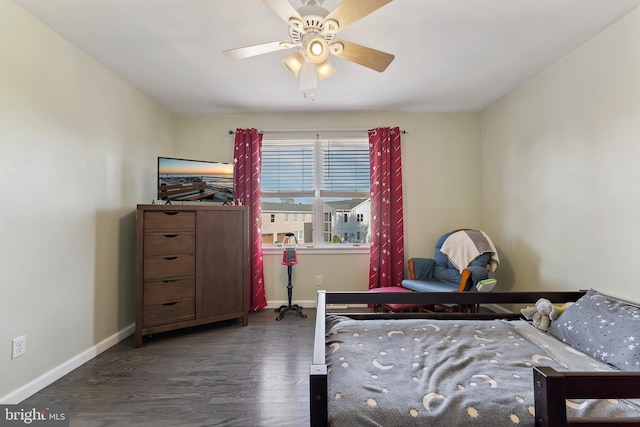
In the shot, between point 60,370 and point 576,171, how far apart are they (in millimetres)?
4228

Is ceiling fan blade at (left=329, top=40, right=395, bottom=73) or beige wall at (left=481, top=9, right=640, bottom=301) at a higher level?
ceiling fan blade at (left=329, top=40, right=395, bottom=73)

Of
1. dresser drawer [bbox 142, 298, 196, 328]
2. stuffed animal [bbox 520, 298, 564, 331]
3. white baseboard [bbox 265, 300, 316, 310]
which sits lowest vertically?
white baseboard [bbox 265, 300, 316, 310]

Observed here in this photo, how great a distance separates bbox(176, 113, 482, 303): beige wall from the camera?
11.9ft

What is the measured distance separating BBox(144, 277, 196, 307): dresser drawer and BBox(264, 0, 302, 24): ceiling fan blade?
2405mm

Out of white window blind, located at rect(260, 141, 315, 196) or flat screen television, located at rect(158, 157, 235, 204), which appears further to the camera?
white window blind, located at rect(260, 141, 315, 196)

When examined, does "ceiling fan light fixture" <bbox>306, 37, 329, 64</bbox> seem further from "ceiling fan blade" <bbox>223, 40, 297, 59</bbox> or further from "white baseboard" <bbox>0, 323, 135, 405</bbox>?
"white baseboard" <bbox>0, 323, 135, 405</bbox>

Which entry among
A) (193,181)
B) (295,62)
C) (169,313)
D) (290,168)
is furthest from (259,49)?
(169,313)

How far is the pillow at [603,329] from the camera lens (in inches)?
54.7

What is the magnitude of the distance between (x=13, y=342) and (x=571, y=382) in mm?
2837

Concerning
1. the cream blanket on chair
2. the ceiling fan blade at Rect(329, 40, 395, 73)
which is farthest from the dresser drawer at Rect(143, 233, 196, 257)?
the cream blanket on chair

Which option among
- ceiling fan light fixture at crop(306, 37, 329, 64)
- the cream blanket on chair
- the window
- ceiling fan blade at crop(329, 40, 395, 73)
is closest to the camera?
ceiling fan light fixture at crop(306, 37, 329, 64)

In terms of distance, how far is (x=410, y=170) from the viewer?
3.65 metres

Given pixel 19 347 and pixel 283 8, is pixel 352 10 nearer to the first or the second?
pixel 283 8

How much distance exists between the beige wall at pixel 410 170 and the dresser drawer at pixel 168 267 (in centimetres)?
105
